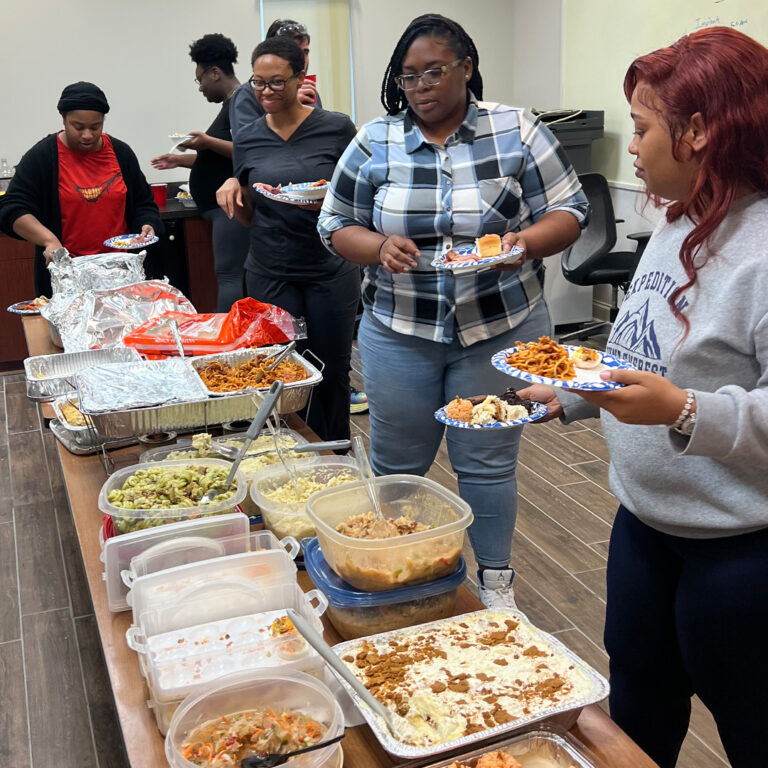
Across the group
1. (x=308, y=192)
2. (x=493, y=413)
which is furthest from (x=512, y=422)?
(x=308, y=192)

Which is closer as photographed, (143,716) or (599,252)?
(143,716)

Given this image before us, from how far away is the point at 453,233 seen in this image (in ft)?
6.34

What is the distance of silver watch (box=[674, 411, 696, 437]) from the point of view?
1.13 m

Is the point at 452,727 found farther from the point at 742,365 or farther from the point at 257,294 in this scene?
the point at 257,294

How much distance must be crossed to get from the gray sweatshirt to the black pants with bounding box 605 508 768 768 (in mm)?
63

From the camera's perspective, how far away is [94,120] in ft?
10.7

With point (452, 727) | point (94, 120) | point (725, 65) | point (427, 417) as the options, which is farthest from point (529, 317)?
point (94, 120)

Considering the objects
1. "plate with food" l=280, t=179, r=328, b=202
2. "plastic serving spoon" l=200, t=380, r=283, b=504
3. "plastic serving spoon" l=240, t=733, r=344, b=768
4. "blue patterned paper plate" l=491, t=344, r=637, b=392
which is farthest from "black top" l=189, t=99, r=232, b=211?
"plastic serving spoon" l=240, t=733, r=344, b=768

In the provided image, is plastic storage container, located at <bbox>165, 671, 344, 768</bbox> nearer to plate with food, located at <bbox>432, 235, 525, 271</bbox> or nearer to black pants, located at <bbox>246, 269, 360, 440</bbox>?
plate with food, located at <bbox>432, 235, 525, 271</bbox>

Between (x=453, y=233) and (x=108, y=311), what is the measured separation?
128cm

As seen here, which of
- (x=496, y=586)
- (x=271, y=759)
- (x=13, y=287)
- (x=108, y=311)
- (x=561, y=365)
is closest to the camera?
(x=271, y=759)

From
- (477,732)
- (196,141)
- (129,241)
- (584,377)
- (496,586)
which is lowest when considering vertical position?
(496,586)

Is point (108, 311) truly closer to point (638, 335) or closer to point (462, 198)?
point (462, 198)

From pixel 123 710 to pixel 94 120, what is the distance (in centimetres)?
264
